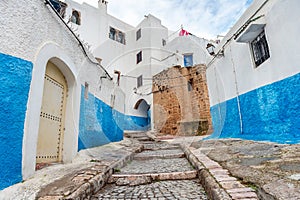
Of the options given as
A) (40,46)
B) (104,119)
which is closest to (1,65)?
(40,46)

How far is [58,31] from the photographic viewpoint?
357 centimetres

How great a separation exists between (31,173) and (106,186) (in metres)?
1.09

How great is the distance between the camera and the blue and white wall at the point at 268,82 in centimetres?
407

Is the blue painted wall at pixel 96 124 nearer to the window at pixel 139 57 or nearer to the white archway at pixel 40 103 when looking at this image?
the white archway at pixel 40 103

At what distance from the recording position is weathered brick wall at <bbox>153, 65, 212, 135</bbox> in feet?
41.0

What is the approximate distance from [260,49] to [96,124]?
18.4ft

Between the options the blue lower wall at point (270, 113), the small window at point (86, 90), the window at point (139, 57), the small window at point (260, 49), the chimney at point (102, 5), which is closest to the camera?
the blue lower wall at point (270, 113)

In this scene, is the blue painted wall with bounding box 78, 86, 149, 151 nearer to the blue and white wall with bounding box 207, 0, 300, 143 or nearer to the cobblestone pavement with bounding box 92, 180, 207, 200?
Result: the cobblestone pavement with bounding box 92, 180, 207, 200

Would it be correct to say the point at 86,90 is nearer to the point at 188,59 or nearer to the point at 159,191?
the point at 159,191

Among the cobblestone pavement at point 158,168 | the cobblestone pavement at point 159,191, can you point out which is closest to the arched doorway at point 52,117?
the cobblestone pavement at point 158,168

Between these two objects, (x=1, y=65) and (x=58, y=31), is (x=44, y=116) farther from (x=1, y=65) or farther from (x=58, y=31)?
(x=58, y=31)

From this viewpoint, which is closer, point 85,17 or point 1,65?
point 1,65

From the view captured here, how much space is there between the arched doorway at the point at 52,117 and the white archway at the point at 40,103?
0.10 metres

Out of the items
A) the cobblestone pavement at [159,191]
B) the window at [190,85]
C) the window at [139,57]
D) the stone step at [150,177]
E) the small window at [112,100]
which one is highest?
the window at [139,57]
